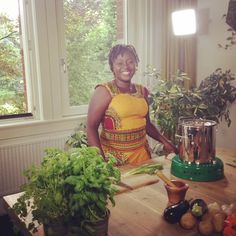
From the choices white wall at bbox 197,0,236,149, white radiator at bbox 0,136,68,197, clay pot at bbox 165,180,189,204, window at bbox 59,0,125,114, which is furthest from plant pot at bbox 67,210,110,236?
white wall at bbox 197,0,236,149

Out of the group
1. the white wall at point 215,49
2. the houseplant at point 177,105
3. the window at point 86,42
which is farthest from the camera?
the white wall at point 215,49

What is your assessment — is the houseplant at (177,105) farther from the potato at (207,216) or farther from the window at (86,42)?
the potato at (207,216)

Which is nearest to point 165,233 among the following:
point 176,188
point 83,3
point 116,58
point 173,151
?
point 176,188

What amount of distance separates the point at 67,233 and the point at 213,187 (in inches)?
29.2

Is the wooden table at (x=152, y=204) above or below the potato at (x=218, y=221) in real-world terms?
below

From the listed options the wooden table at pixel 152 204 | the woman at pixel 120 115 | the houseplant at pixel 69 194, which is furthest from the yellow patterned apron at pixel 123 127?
the houseplant at pixel 69 194

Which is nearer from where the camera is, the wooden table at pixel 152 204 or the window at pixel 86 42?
the wooden table at pixel 152 204

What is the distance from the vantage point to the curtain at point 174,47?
3.19 metres

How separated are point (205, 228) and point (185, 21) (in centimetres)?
219

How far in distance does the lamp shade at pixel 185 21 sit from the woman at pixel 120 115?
1177 mm

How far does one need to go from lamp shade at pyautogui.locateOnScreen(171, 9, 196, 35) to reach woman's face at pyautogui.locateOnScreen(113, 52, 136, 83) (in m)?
1.21

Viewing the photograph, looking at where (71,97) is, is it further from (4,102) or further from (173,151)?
(173,151)

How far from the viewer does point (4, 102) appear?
8.98 ft

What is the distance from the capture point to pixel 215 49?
330cm
